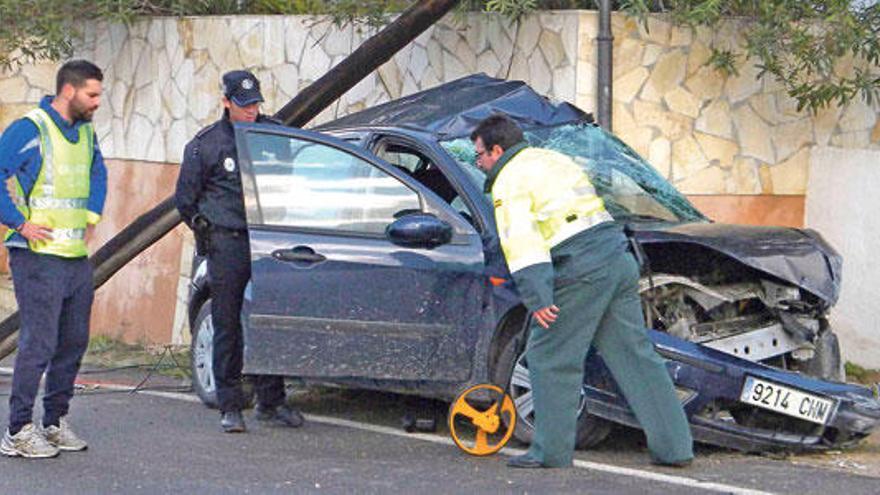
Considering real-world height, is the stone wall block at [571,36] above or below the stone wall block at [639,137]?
above

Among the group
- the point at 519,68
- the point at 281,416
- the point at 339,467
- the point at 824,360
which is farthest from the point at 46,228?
the point at 519,68

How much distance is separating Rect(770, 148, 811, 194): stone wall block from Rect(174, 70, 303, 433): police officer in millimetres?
4070

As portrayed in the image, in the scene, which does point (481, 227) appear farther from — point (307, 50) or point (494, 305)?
point (307, 50)

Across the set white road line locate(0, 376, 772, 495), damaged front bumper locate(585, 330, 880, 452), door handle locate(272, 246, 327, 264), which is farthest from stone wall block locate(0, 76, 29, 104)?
damaged front bumper locate(585, 330, 880, 452)

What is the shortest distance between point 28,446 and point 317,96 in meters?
4.64

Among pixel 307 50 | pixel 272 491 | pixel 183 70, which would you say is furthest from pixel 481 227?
pixel 183 70

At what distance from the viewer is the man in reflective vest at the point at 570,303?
8438 mm

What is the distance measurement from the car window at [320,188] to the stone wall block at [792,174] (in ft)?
11.8

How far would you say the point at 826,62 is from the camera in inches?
465

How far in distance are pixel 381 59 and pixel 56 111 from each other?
423 centimetres

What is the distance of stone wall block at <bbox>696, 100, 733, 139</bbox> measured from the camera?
12.2 meters

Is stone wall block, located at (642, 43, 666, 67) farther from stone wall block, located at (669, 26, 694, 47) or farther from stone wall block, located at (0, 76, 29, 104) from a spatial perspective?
stone wall block, located at (0, 76, 29, 104)

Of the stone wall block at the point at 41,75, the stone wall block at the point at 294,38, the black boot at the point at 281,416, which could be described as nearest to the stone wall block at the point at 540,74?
the stone wall block at the point at 294,38

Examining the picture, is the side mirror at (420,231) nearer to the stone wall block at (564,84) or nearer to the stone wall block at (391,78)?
the stone wall block at (564,84)
